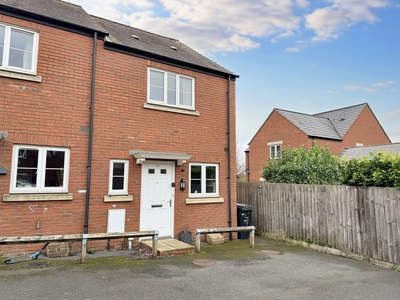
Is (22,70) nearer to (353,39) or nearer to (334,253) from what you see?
(334,253)

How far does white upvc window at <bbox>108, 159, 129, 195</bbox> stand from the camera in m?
7.24

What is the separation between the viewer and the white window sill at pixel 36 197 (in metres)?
5.87

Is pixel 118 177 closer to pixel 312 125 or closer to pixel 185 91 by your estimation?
pixel 185 91

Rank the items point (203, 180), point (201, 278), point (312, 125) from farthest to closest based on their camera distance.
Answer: point (312, 125) < point (203, 180) < point (201, 278)

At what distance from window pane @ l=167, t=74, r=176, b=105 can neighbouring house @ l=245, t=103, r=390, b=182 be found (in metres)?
16.6

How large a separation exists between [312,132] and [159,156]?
19.3 metres

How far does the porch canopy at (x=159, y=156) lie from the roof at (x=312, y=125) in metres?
17.3

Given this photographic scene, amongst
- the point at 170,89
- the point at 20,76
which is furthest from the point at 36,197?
the point at 170,89

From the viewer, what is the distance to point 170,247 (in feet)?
22.2

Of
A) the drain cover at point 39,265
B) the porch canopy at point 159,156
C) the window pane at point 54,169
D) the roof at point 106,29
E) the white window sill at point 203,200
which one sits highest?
the roof at point 106,29

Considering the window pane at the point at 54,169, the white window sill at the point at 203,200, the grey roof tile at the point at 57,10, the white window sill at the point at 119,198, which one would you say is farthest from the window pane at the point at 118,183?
the grey roof tile at the point at 57,10

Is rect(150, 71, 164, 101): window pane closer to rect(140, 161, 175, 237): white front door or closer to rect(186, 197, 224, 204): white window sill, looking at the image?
rect(140, 161, 175, 237): white front door

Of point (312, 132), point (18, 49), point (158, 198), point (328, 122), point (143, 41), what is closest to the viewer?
point (18, 49)

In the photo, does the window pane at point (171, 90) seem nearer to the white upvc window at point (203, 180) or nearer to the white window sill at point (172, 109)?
the white window sill at point (172, 109)
